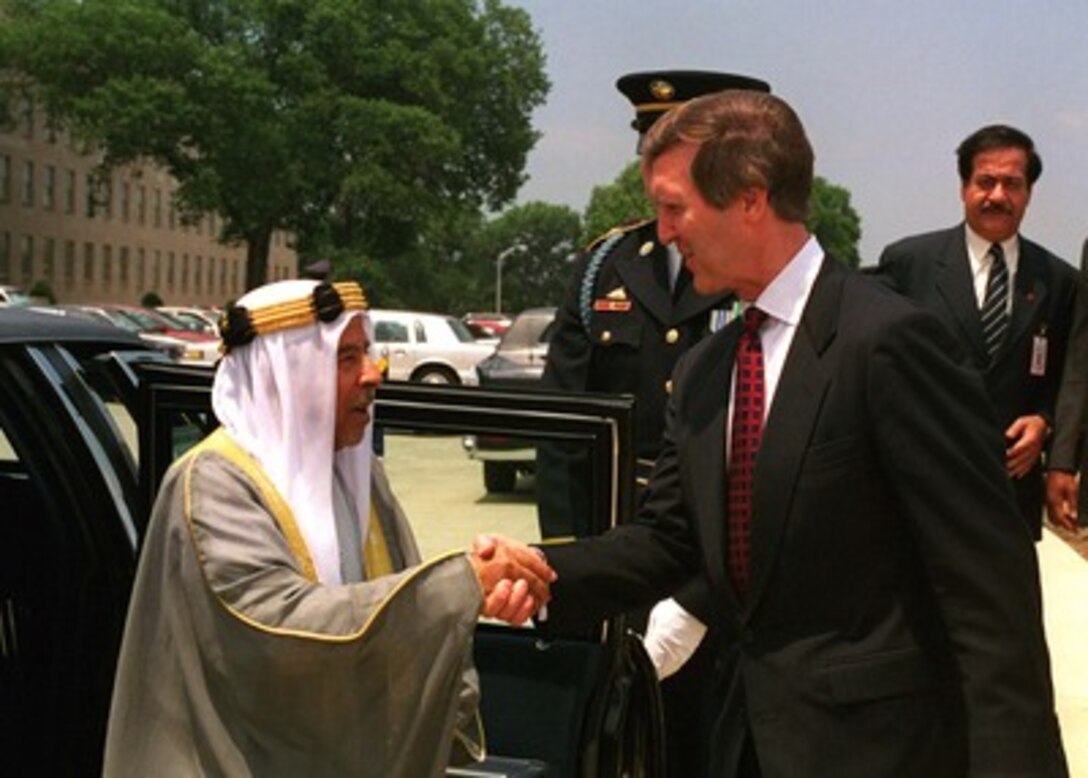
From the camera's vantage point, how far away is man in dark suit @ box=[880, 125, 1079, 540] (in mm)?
4340

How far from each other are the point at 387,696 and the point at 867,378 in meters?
0.85

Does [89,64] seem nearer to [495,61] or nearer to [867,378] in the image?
[495,61]

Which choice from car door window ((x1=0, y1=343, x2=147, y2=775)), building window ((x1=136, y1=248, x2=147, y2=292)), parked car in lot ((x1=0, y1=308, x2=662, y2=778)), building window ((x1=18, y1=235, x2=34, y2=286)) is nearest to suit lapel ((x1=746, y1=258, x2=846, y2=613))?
parked car in lot ((x1=0, y1=308, x2=662, y2=778))

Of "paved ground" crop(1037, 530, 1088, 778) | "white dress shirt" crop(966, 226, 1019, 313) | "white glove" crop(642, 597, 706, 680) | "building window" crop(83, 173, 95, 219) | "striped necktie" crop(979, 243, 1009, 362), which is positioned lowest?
"paved ground" crop(1037, 530, 1088, 778)

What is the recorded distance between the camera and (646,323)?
147 inches

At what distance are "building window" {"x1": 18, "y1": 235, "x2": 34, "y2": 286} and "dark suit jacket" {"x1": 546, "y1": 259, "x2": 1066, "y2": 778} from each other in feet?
249

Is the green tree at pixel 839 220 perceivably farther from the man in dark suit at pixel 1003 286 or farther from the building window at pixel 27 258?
the man in dark suit at pixel 1003 286

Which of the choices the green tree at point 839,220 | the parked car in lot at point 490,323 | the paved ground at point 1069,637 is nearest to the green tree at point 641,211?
the green tree at point 839,220

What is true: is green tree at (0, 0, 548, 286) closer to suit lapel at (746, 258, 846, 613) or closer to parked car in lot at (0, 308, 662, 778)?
parked car in lot at (0, 308, 662, 778)

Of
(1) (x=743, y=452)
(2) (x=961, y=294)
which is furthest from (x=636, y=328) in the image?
(1) (x=743, y=452)

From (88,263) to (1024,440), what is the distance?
81663 millimetres

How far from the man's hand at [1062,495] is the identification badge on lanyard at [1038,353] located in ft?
1.07

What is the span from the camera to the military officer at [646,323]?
363cm

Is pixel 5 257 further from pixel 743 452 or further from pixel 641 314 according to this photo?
pixel 743 452
